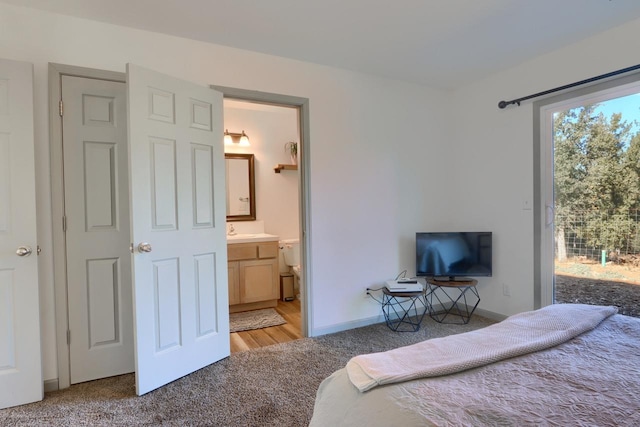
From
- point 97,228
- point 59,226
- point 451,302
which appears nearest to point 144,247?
point 97,228

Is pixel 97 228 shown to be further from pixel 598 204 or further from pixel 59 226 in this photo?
pixel 598 204

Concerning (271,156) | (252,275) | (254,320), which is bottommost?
(254,320)

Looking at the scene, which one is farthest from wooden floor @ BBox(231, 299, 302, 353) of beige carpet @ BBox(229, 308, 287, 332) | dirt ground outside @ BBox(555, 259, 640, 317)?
A: dirt ground outside @ BBox(555, 259, 640, 317)

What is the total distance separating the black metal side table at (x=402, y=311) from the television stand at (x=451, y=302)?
13 centimetres

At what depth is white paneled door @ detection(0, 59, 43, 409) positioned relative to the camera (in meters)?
1.98

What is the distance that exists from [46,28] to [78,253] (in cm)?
145

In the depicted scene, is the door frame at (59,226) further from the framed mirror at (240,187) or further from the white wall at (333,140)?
the framed mirror at (240,187)

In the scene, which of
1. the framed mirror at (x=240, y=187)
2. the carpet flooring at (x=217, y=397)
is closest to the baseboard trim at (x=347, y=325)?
the carpet flooring at (x=217, y=397)

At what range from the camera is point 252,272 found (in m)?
3.83

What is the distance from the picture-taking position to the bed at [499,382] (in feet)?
2.76

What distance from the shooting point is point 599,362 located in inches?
44.0

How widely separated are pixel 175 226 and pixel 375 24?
1.95 m

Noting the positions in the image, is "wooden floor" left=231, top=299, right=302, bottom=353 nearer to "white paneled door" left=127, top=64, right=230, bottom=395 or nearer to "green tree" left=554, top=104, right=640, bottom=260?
"white paneled door" left=127, top=64, right=230, bottom=395

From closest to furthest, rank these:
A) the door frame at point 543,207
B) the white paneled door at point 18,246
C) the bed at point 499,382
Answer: the bed at point 499,382
the white paneled door at point 18,246
the door frame at point 543,207
